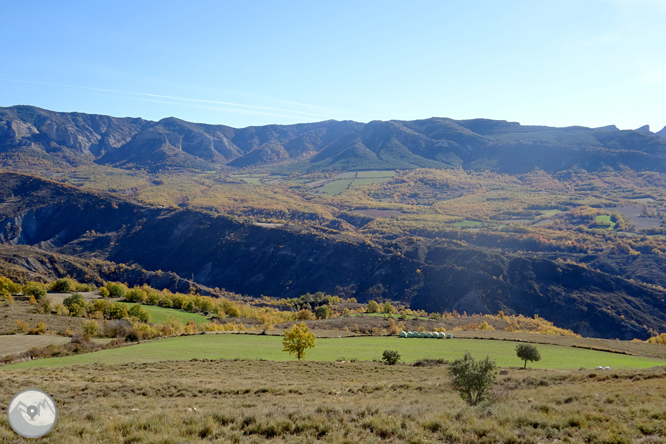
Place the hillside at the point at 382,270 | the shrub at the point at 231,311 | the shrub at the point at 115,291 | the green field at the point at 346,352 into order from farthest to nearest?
1. the hillside at the point at 382,270
2. the shrub at the point at 115,291
3. the shrub at the point at 231,311
4. the green field at the point at 346,352

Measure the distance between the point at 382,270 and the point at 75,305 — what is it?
316 ft

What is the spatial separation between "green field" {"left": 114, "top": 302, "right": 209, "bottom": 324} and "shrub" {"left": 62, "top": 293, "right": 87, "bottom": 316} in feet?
33.3

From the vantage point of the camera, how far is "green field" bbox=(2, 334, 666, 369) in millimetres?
39594

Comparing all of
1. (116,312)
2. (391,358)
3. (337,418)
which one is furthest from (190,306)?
(337,418)

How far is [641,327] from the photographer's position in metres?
103

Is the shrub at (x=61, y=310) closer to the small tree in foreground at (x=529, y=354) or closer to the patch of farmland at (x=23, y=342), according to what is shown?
the patch of farmland at (x=23, y=342)

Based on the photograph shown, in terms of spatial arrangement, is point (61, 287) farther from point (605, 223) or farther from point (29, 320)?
point (605, 223)

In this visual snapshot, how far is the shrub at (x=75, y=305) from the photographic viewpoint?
77.3 meters

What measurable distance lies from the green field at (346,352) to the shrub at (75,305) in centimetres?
3397

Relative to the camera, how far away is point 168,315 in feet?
292

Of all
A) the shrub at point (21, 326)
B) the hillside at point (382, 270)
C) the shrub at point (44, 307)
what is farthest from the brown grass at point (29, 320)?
the hillside at point (382, 270)

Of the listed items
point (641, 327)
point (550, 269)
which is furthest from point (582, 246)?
point (641, 327)

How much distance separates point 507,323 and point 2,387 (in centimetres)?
9927

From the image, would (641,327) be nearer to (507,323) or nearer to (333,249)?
(507,323)
